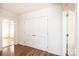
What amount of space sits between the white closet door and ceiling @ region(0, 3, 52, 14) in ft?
0.46

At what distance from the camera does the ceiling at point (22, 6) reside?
1032mm

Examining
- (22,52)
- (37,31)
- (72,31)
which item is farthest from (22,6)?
(72,31)

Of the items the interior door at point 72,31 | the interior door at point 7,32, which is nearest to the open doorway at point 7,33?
the interior door at point 7,32

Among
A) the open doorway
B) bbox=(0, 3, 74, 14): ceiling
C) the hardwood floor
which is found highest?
bbox=(0, 3, 74, 14): ceiling

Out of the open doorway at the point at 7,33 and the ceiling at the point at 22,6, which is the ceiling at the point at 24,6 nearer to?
the ceiling at the point at 22,6

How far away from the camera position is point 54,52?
104 cm

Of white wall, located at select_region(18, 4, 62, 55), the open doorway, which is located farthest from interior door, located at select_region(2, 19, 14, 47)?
white wall, located at select_region(18, 4, 62, 55)

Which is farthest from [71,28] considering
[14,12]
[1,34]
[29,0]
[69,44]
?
[1,34]

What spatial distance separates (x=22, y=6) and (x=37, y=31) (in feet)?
1.23

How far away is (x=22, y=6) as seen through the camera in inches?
41.4

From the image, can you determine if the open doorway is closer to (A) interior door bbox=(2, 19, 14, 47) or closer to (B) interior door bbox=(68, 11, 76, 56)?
(A) interior door bbox=(2, 19, 14, 47)

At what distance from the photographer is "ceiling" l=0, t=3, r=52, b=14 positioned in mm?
1032

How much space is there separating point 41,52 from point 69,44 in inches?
14.7

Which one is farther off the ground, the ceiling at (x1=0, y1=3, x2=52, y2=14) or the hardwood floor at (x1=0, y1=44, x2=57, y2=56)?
the ceiling at (x1=0, y1=3, x2=52, y2=14)
